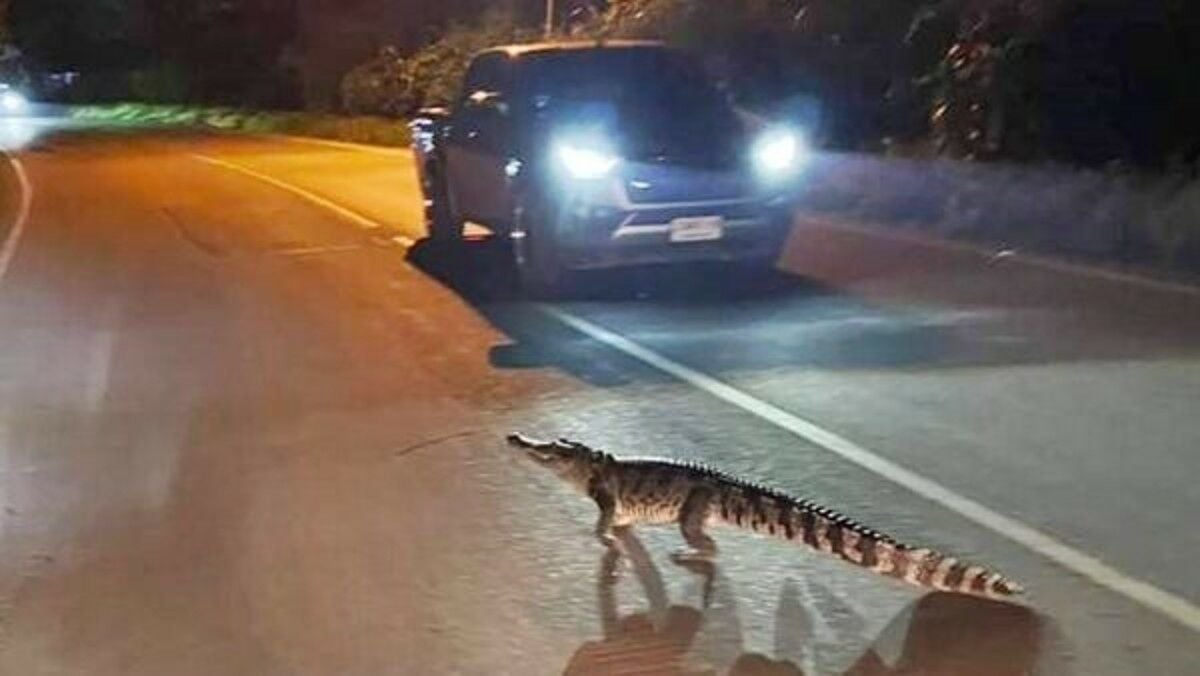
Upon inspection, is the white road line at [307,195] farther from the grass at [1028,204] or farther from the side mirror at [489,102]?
the grass at [1028,204]

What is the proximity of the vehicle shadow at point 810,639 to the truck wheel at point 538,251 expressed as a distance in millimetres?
8176

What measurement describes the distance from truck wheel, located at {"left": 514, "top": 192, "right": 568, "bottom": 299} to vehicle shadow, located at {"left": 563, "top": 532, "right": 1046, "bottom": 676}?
8.18m

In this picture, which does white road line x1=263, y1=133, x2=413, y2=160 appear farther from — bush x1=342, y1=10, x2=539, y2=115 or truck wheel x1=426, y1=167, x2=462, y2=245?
truck wheel x1=426, y1=167, x2=462, y2=245

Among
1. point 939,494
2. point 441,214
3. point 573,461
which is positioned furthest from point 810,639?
point 441,214

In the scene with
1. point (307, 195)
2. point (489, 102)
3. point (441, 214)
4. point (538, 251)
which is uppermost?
point (489, 102)

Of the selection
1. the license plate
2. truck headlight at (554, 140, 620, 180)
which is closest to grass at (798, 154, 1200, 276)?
the license plate

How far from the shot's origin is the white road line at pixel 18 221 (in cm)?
2037

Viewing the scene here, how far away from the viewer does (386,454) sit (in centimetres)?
986

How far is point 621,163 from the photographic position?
594 inches

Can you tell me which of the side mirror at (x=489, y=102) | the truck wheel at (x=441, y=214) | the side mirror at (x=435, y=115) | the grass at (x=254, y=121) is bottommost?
the grass at (x=254, y=121)

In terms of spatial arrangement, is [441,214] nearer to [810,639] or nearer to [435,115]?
[435,115]

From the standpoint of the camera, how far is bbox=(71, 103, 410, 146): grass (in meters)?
43.6

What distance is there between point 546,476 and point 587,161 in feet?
20.3

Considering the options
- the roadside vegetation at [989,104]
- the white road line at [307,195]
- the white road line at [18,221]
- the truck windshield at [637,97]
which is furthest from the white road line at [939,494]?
the white road line at [307,195]
